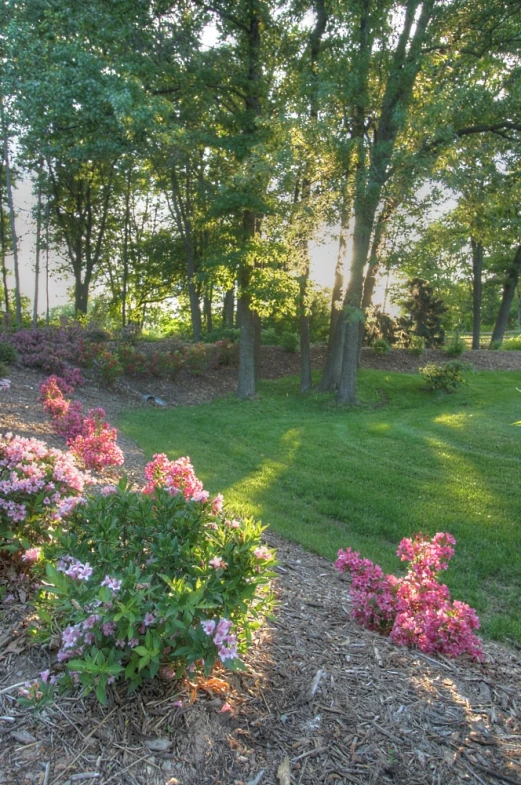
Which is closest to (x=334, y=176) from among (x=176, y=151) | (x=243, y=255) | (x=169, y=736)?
(x=243, y=255)

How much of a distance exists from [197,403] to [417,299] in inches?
438

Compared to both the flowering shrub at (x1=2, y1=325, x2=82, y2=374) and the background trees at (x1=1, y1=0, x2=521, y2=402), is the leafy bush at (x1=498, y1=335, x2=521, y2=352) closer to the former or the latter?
the background trees at (x1=1, y1=0, x2=521, y2=402)

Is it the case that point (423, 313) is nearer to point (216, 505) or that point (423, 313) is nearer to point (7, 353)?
point (7, 353)

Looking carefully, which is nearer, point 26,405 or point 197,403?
point 26,405

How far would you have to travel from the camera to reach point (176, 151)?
12.1 meters

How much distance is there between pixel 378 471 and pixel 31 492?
5.00 meters

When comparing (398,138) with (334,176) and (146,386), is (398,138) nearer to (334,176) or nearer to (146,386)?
(334,176)

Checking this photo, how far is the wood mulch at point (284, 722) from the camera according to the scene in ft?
5.32

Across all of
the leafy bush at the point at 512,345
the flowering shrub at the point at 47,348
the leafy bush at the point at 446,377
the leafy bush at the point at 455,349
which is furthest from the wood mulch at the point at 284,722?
the leafy bush at the point at 512,345

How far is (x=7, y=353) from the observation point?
394 inches

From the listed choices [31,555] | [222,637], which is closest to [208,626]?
[222,637]

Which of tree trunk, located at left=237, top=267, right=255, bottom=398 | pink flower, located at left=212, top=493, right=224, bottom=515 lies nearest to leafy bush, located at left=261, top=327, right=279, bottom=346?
tree trunk, located at left=237, top=267, right=255, bottom=398

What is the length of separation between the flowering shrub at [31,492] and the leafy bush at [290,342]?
13.9 metres

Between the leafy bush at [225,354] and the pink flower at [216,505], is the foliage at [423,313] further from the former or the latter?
the pink flower at [216,505]
